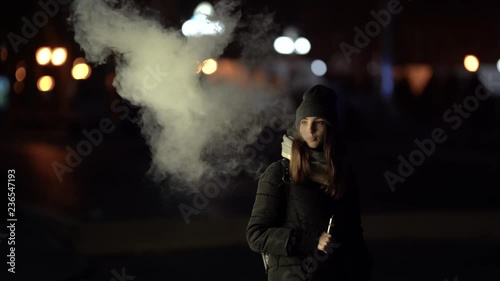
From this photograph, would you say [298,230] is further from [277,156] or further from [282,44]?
[277,156]

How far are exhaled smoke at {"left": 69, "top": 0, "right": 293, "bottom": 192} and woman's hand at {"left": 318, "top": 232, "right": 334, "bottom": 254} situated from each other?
5.13ft

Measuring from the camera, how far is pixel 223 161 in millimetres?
5391

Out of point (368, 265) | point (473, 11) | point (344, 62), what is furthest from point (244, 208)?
point (344, 62)

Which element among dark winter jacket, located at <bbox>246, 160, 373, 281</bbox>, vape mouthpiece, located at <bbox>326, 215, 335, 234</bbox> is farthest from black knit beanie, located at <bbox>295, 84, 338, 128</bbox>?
vape mouthpiece, located at <bbox>326, 215, 335, 234</bbox>

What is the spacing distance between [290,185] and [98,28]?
7.23 ft

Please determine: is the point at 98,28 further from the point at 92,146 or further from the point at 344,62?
the point at 344,62

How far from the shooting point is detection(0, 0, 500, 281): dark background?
9.40 metres

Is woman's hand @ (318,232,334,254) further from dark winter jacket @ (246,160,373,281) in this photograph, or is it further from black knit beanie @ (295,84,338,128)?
black knit beanie @ (295,84,338,128)

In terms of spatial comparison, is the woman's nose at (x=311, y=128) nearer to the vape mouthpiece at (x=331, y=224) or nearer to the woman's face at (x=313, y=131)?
the woman's face at (x=313, y=131)

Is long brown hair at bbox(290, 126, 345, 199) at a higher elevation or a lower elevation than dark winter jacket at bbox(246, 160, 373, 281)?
higher

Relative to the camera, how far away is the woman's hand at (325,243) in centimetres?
386

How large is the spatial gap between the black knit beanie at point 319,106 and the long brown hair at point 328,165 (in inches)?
2.6

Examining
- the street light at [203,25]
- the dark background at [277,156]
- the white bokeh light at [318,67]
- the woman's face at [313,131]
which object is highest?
the white bokeh light at [318,67]

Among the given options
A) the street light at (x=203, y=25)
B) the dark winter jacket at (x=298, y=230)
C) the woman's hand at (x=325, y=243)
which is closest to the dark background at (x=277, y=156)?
the street light at (x=203, y=25)
